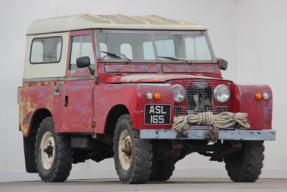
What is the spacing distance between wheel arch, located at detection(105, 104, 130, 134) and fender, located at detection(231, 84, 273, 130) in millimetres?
1618

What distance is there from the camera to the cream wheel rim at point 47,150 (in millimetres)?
12029

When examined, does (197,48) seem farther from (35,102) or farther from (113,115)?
(35,102)

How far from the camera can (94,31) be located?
1116 centimetres

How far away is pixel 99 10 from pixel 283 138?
16.7 ft

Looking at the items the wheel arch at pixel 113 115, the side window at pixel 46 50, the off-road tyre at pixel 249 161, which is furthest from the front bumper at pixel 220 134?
the side window at pixel 46 50

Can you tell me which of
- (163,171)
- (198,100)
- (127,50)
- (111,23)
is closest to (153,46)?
(127,50)

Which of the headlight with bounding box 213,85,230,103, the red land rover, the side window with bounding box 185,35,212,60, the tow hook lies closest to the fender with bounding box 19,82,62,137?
the red land rover

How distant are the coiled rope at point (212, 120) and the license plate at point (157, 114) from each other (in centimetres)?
14

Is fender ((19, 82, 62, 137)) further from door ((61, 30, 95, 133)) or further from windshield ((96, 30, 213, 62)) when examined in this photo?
windshield ((96, 30, 213, 62))

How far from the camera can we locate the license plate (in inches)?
375

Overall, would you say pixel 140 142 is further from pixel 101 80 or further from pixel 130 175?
pixel 101 80

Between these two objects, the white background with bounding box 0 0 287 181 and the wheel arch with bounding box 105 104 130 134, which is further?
the white background with bounding box 0 0 287 181

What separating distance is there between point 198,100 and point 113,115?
137 centimetres

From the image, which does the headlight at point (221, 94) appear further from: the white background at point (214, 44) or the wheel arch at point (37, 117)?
the white background at point (214, 44)
